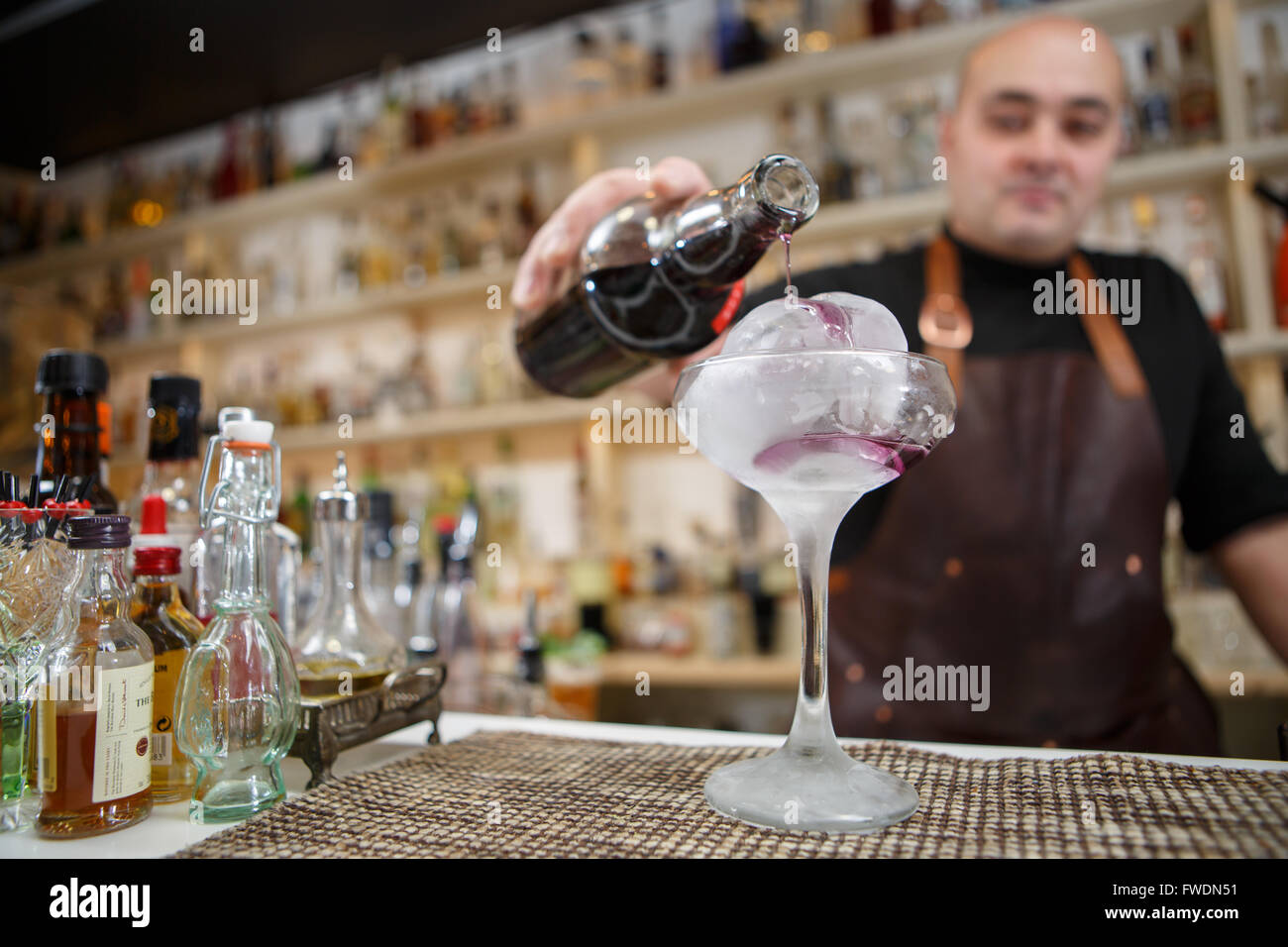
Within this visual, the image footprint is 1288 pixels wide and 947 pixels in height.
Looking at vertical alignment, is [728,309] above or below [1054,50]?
below

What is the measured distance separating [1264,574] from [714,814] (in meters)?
1.12

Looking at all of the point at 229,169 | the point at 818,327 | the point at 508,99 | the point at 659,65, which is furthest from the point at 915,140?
the point at 229,169

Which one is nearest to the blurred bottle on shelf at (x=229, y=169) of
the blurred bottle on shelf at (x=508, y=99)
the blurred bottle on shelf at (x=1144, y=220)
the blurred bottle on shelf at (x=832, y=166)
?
the blurred bottle on shelf at (x=508, y=99)

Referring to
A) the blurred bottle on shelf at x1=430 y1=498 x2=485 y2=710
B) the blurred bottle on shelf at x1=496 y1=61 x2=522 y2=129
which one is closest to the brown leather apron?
the blurred bottle on shelf at x1=430 y1=498 x2=485 y2=710

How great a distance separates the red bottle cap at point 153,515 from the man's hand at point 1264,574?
1.38 m

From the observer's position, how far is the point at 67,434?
0.70m

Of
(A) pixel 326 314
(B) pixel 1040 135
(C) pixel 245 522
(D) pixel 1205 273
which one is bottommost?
(C) pixel 245 522

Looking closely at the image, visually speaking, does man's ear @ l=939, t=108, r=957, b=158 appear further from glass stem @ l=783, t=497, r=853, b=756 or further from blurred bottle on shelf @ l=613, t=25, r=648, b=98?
glass stem @ l=783, t=497, r=853, b=756

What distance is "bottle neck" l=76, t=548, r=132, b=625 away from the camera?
0.58 m

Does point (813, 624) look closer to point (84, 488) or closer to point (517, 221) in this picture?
point (84, 488)

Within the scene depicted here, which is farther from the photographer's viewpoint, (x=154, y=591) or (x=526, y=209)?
(x=526, y=209)

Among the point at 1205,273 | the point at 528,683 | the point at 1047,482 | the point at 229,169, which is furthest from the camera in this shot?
the point at 229,169
